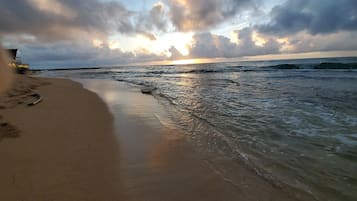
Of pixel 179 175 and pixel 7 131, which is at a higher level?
pixel 7 131

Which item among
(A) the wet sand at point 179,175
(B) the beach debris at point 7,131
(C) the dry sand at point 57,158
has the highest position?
(B) the beach debris at point 7,131

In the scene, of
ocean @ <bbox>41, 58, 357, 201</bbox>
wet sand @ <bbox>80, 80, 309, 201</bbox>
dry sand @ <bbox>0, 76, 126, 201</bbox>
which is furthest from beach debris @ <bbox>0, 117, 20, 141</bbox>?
ocean @ <bbox>41, 58, 357, 201</bbox>

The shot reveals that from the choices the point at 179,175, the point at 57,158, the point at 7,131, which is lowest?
the point at 179,175

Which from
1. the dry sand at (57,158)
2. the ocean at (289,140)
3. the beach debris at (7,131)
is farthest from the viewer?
the beach debris at (7,131)

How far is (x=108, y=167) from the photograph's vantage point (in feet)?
11.5

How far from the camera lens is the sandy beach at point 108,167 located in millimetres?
2820

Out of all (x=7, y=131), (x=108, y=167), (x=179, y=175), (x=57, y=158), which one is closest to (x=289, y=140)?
(x=179, y=175)

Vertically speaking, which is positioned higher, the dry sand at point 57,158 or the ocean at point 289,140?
the dry sand at point 57,158

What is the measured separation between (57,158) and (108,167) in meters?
0.97

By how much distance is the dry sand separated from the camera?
2.77 meters

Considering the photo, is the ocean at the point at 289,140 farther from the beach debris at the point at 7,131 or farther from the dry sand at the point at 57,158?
the beach debris at the point at 7,131

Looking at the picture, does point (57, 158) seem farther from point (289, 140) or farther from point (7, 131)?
point (289, 140)

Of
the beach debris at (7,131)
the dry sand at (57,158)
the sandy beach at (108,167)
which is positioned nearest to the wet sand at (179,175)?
the sandy beach at (108,167)

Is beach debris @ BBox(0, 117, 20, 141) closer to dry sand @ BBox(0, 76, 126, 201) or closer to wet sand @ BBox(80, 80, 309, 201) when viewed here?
dry sand @ BBox(0, 76, 126, 201)
